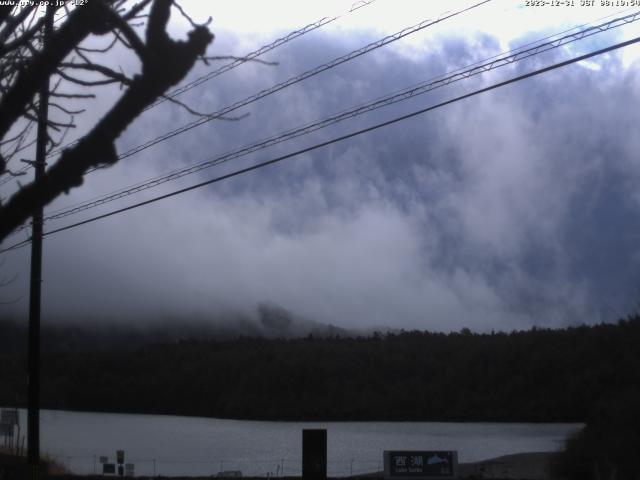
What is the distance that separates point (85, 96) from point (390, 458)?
44.1ft

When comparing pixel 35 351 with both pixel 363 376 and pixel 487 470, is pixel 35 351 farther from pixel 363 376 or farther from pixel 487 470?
pixel 363 376

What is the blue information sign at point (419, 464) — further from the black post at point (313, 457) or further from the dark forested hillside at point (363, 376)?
the dark forested hillside at point (363, 376)

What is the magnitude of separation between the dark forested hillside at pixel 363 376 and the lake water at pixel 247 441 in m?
1.81

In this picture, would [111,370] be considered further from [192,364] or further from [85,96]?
[85,96]

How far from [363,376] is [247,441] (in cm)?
2822

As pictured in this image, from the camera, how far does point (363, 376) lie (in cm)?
9375

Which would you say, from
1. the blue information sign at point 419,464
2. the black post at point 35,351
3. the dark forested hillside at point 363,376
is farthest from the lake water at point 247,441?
the black post at point 35,351

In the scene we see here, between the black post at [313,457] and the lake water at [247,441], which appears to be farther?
the lake water at [247,441]

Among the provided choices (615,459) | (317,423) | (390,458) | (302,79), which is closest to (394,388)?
(317,423)

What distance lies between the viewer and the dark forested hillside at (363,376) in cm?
6800

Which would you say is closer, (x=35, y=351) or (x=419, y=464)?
(x=35, y=351)

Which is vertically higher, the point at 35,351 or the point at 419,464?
the point at 35,351

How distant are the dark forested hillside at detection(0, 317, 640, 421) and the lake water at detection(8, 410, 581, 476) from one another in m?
1.81

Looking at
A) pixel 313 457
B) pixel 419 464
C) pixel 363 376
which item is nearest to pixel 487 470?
pixel 419 464
